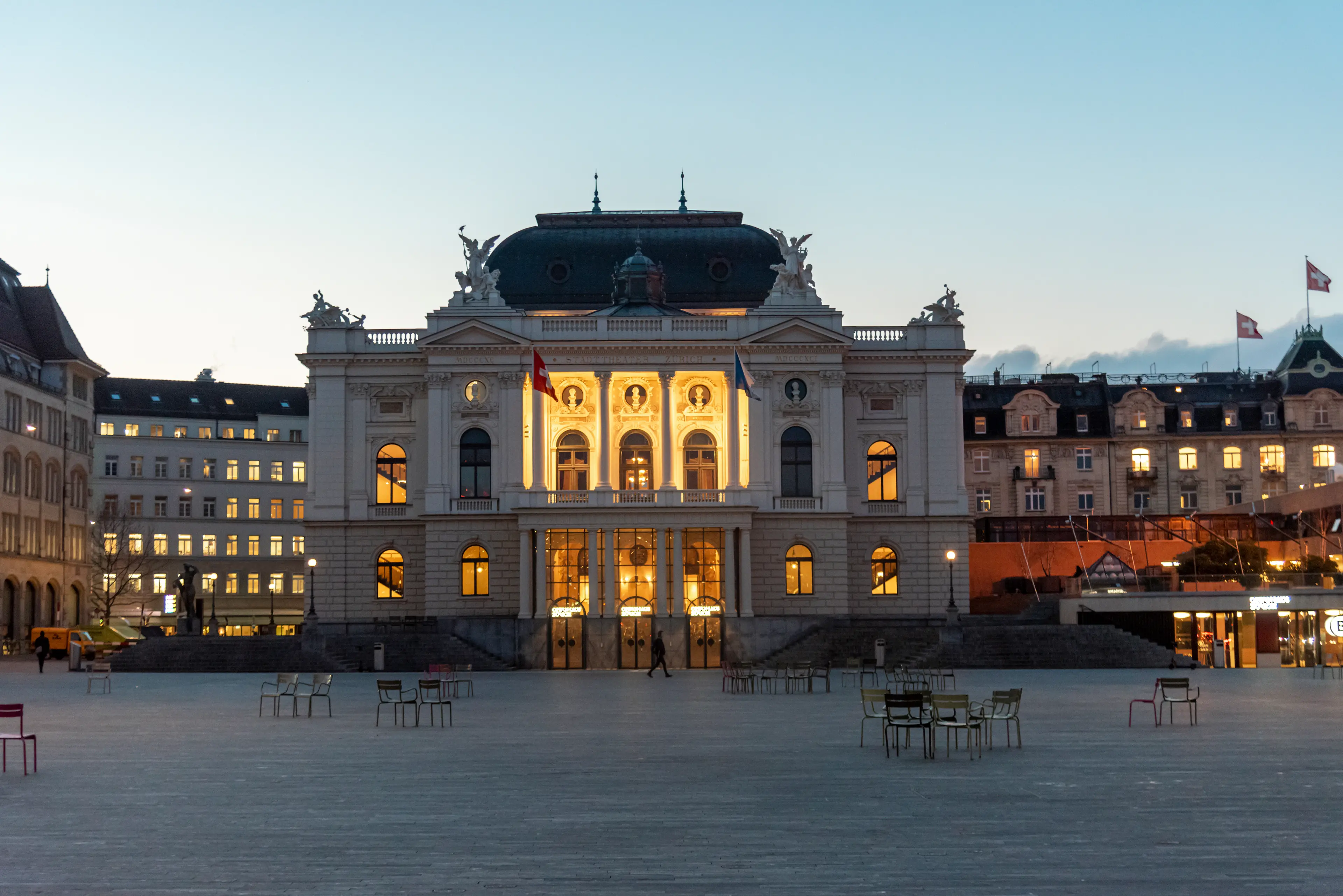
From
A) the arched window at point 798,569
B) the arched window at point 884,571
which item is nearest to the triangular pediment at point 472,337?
the arched window at point 798,569

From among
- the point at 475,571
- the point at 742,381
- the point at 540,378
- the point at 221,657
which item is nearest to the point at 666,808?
the point at 221,657

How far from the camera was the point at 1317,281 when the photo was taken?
85.9 meters

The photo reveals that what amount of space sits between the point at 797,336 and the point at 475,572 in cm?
1914

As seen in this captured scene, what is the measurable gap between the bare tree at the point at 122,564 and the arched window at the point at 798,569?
53388mm

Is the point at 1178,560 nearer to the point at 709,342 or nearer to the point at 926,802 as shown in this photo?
the point at 709,342

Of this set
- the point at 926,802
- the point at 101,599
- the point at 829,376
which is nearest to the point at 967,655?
the point at 829,376

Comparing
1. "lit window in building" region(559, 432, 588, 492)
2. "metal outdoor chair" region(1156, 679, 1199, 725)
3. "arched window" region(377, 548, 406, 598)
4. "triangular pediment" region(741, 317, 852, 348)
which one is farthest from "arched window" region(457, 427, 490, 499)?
"metal outdoor chair" region(1156, 679, 1199, 725)

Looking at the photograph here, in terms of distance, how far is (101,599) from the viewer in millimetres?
113250

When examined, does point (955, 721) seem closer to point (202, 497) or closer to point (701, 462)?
point (701, 462)

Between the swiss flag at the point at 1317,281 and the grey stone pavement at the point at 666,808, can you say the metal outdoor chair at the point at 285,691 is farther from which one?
the swiss flag at the point at 1317,281

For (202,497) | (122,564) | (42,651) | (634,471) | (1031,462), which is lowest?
(42,651)

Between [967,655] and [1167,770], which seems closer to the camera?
[1167,770]

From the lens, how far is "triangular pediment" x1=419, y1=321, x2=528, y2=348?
3031 inches

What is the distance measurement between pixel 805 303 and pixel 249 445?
5961cm
